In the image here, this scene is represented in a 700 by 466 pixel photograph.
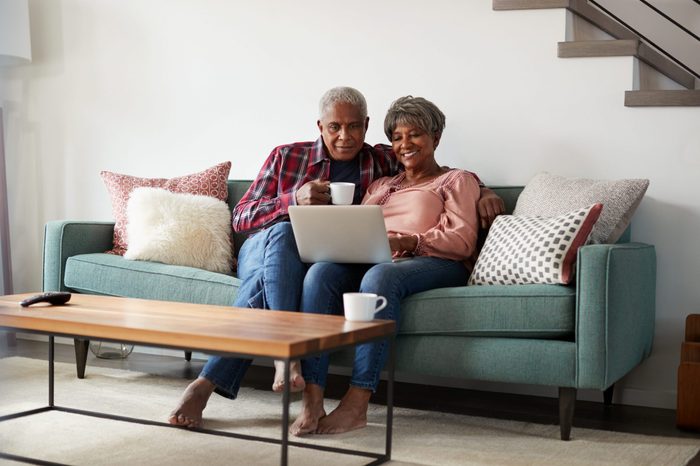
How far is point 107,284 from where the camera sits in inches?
129

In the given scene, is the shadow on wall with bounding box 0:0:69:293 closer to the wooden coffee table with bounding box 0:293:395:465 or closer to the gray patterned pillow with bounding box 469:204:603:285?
the wooden coffee table with bounding box 0:293:395:465

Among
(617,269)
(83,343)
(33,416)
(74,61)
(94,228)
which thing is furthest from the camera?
(74,61)

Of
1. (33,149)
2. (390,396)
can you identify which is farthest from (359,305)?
(33,149)

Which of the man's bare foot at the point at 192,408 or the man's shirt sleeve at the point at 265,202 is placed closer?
the man's bare foot at the point at 192,408

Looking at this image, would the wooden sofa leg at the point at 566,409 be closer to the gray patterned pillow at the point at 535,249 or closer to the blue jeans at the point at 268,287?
the gray patterned pillow at the point at 535,249

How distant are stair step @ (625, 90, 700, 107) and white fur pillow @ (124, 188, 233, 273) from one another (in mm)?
1647

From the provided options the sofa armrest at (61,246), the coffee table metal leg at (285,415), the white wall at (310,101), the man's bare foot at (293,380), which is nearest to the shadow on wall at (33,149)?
the white wall at (310,101)

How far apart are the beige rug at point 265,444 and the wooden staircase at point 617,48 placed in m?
1.21

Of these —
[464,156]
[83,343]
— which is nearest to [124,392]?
[83,343]

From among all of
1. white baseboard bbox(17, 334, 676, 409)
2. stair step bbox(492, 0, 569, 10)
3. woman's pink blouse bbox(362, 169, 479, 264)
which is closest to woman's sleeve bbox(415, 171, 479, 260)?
woman's pink blouse bbox(362, 169, 479, 264)

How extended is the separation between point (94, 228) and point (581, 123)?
2.04 meters

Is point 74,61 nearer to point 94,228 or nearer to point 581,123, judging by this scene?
point 94,228

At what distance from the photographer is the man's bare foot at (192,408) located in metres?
2.47

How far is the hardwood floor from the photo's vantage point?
2.72 m
